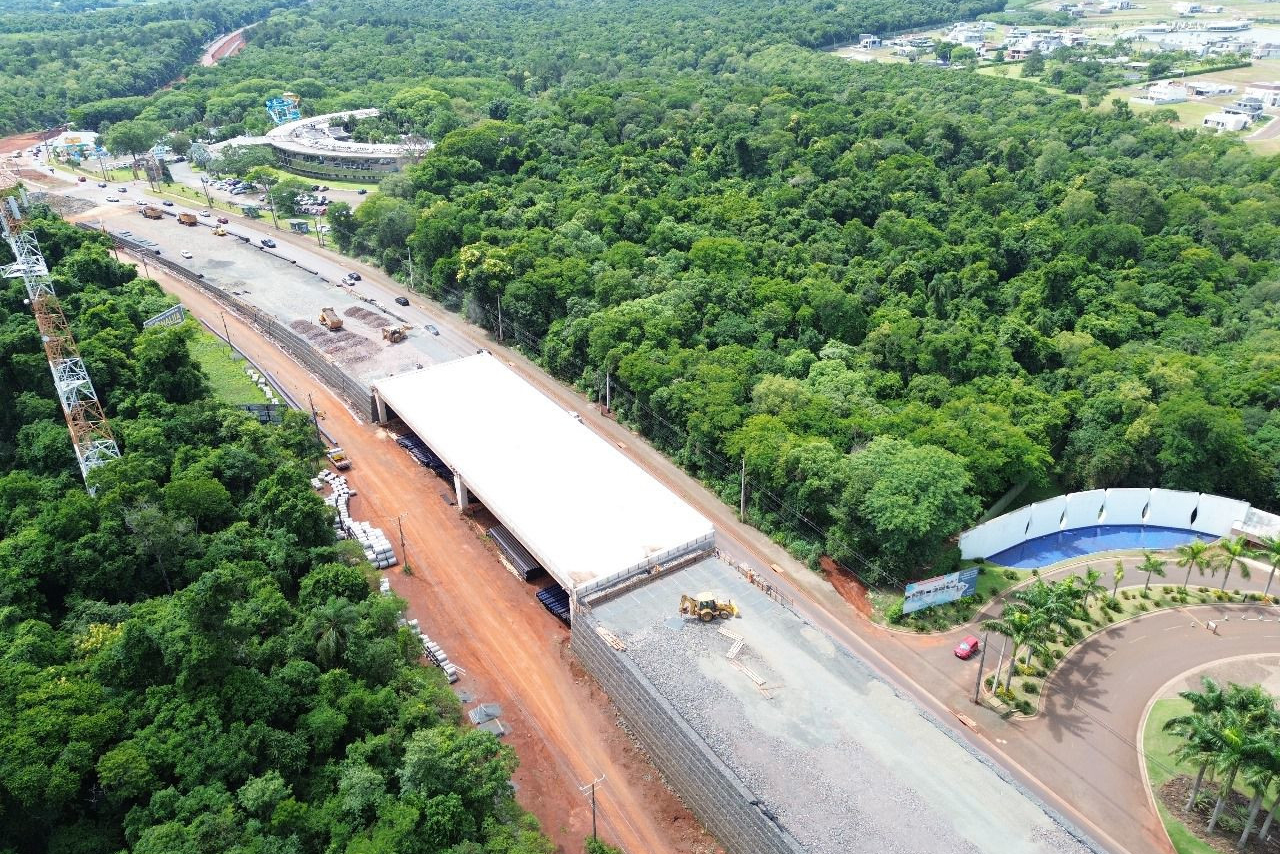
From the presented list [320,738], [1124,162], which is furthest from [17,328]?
[1124,162]

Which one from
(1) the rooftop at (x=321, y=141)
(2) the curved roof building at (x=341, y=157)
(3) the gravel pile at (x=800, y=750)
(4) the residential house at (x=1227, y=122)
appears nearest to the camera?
(3) the gravel pile at (x=800, y=750)

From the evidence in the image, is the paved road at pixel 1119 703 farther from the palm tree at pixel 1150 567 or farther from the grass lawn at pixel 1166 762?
the palm tree at pixel 1150 567

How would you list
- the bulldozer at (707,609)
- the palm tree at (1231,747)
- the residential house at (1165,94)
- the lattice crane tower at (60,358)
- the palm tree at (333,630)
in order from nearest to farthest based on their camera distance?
the palm tree at (1231,747), the palm tree at (333,630), the bulldozer at (707,609), the lattice crane tower at (60,358), the residential house at (1165,94)

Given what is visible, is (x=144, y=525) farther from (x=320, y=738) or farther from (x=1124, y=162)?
(x=1124, y=162)

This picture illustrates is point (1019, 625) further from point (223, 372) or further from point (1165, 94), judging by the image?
point (1165, 94)

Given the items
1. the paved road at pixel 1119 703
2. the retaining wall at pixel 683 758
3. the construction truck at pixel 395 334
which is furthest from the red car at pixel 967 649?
the construction truck at pixel 395 334

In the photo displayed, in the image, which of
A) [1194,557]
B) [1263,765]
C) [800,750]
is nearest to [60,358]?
[800,750]

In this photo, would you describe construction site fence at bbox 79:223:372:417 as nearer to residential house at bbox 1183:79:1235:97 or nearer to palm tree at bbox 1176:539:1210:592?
palm tree at bbox 1176:539:1210:592
